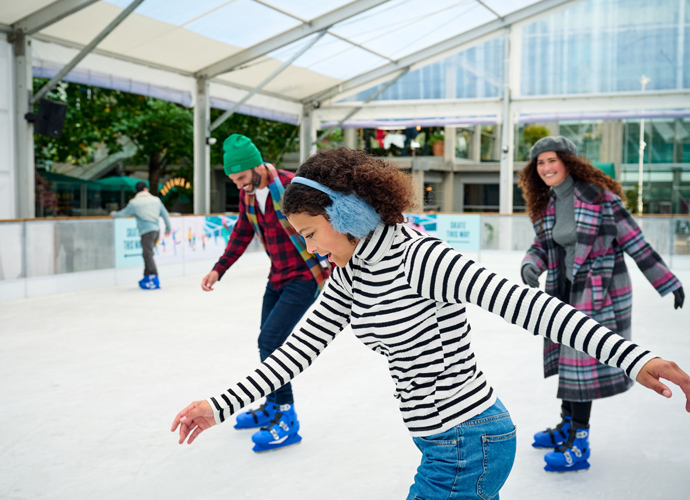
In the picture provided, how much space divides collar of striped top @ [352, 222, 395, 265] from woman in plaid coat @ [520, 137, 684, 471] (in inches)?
56.9

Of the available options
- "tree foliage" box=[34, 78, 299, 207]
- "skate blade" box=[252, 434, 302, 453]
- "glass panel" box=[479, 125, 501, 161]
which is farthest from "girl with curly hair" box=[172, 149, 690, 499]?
"glass panel" box=[479, 125, 501, 161]

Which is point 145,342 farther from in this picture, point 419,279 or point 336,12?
point 336,12

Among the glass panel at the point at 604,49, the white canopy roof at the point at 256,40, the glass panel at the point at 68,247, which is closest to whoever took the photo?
the glass panel at the point at 68,247

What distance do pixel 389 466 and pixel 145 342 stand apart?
3.05m

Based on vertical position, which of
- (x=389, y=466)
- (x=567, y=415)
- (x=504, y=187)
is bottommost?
(x=389, y=466)

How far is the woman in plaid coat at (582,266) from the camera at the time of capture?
2609 millimetres

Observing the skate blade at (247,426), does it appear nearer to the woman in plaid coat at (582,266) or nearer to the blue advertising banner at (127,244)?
the woman in plaid coat at (582,266)

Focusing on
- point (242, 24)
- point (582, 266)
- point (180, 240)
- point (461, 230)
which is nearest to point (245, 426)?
point (582, 266)

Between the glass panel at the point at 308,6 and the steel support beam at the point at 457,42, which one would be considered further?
the steel support beam at the point at 457,42

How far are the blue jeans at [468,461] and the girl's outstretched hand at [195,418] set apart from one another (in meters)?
0.45

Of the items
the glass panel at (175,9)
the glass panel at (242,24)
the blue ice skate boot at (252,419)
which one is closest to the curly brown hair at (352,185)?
the blue ice skate boot at (252,419)

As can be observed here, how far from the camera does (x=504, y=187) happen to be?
15.5m

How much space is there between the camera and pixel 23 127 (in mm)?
9133

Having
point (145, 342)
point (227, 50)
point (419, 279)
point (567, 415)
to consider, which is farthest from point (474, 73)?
point (419, 279)
